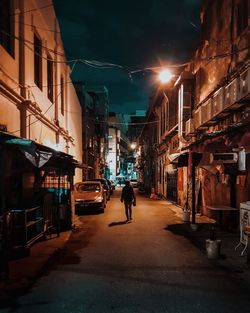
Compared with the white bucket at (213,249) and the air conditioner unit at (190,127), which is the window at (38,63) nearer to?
the air conditioner unit at (190,127)

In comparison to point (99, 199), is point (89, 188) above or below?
above

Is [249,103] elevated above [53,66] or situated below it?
below

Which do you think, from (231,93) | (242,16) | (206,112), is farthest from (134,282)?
Answer: (206,112)

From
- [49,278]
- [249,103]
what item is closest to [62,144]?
[249,103]

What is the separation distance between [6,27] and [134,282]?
9805 millimetres

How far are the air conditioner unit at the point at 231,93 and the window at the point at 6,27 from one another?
774 cm

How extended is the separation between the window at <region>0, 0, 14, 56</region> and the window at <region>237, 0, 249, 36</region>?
8213 millimetres

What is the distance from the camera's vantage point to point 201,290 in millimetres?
6789

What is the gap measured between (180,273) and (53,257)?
11.8ft

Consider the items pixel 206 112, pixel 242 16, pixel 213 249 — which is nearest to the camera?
pixel 213 249

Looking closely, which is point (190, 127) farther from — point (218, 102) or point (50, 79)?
point (50, 79)

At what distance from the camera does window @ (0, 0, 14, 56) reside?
484 inches

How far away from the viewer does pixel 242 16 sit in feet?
44.0

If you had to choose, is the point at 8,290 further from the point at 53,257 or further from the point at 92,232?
the point at 92,232
